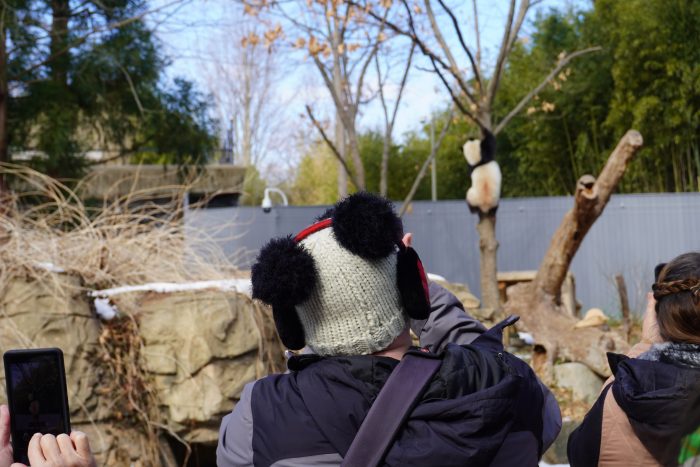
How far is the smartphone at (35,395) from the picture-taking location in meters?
1.40

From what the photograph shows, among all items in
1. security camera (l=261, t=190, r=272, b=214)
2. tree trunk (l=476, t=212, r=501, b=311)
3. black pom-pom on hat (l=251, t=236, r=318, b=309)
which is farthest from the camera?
security camera (l=261, t=190, r=272, b=214)

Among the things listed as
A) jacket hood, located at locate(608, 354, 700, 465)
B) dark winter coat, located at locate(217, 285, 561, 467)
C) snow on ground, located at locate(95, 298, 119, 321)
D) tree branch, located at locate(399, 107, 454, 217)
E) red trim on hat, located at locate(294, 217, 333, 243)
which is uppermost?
tree branch, located at locate(399, 107, 454, 217)

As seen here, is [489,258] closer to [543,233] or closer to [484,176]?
[484,176]

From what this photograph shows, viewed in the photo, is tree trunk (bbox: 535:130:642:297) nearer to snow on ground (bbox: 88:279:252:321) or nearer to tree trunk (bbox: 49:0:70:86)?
snow on ground (bbox: 88:279:252:321)

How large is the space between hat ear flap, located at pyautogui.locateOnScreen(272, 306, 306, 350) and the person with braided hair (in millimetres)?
788

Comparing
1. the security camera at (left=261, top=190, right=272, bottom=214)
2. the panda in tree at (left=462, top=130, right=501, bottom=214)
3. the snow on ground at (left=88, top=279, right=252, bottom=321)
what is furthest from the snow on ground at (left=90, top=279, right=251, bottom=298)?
the security camera at (left=261, top=190, right=272, bottom=214)

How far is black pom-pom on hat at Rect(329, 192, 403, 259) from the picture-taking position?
5.16 feet

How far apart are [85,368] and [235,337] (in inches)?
37.6

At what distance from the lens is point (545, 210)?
48.7ft

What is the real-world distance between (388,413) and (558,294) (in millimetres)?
6365

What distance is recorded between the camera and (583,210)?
22.1 ft

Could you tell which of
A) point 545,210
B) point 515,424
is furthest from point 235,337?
point 545,210

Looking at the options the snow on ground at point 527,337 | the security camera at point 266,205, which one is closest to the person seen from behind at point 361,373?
the snow on ground at point 527,337

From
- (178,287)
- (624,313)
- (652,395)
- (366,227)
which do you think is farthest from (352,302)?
(624,313)
